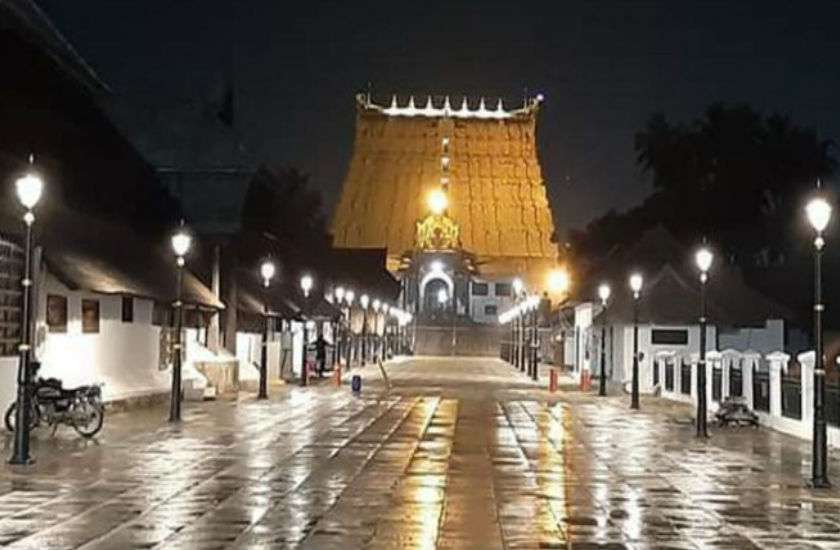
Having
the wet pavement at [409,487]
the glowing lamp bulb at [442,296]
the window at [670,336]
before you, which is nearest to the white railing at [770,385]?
the wet pavement at [409,487]

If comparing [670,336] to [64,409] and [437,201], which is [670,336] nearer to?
[64,409]

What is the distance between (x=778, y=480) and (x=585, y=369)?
49708mm

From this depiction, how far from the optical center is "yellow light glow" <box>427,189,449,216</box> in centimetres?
17800

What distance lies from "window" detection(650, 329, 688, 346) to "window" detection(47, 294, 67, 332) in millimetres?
32541

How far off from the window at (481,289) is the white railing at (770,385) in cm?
11902

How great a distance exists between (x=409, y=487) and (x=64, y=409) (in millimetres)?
9769

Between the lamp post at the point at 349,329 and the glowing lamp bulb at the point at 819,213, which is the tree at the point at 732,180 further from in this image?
the glowing lamp bulb at the point at 819,213

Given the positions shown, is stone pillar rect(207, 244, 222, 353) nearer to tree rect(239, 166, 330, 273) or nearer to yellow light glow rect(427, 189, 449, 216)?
tree rect(239, 166, 330, 273)

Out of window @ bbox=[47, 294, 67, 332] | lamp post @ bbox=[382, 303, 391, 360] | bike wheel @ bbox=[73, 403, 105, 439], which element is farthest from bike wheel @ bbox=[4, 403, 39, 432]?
lamp post @ bbox=[382, 303, 391, 360]

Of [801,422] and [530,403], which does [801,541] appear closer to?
[801,422]

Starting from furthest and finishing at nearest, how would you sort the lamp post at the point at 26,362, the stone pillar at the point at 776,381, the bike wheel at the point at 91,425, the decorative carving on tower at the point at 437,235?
the decorative carving on tower at the point at 437,235 < the stone pillar at the point at 776,381 < the bike wheel at the point at 91,425 < the lamp post at the point at 26,362

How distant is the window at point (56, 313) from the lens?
34.5 m

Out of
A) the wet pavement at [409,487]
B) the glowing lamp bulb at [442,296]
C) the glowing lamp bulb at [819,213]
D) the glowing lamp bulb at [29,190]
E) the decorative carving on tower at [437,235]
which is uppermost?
the decorative carving on tower at [437,235]

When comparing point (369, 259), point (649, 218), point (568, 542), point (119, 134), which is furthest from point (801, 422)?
point (369, 259)
